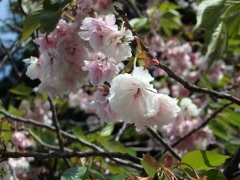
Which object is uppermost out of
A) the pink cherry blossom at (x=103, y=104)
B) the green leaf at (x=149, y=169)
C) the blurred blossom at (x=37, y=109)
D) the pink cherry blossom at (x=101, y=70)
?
the pink cherry blossom at (x=101, y=70)

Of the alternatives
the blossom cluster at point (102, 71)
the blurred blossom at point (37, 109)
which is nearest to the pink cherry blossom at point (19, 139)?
the blossom cluster at point (102, 71)

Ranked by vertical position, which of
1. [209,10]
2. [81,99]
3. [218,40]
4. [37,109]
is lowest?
[81,99]

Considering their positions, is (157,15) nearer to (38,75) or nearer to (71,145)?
(71,145)

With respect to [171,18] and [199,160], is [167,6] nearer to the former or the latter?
[171,18]

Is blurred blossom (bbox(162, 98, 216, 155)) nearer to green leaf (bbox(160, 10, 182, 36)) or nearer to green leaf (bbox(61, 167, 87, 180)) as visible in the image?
green leaf (bbox(160, 10, 182, 36))

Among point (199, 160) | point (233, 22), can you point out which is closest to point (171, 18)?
point (233, 22)

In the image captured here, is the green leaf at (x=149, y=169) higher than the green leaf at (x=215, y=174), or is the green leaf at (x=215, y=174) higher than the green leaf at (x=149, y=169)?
the green leaf at (x=149, y=169)

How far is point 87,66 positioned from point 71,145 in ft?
5.96

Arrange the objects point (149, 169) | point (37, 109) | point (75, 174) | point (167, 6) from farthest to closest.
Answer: point (37, 109) < point (167, 6) < point (75, 174) < point (149, 169)

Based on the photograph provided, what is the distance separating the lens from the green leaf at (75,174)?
112 centimetres

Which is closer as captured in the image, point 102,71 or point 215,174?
point 215,174

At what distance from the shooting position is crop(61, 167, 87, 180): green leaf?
3.68 feet

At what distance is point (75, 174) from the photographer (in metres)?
1.15

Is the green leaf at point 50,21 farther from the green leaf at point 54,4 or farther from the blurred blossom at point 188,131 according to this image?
the blurred blossom at point 188,131
